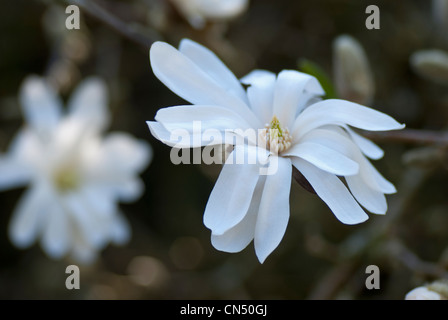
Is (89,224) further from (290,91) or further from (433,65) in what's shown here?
(433,65)

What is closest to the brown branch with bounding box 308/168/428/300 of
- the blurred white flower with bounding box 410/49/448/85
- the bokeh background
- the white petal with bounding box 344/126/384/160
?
the bokeh background

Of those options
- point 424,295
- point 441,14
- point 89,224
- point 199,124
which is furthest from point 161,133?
point 441,14

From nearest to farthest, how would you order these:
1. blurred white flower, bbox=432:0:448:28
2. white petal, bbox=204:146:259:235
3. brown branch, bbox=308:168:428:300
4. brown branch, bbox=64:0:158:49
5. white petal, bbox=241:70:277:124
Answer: white petal, bbox=204:146:259:235 < white petal, bbox=241:70:277:124 < brown branch, bbox=64:0:158:49 < brown branch, bbox=308:168:428:300 < blurred white flower, bbox=432:0:448:28

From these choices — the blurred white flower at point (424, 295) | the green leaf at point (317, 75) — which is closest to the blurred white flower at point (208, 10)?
the green leaf at point (317, 75)

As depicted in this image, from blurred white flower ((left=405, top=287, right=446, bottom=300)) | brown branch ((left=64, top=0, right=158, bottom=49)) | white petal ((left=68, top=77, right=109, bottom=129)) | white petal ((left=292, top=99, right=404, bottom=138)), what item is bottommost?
blurred white flower ((left=405, top=287, right=446, bottom=300))

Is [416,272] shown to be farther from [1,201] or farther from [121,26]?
[1,201]

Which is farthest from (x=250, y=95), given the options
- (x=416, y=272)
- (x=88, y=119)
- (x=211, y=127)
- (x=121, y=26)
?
(x=88, y=119)

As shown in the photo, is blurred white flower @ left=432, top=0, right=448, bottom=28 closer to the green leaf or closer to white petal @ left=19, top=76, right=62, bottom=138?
the green leaf
